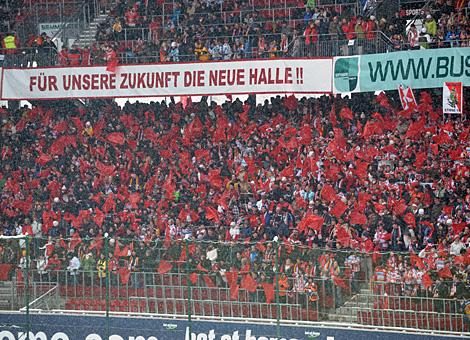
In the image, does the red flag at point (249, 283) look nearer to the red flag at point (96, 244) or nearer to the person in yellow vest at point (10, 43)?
the red flag at point (96, 244)

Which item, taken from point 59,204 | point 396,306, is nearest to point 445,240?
point 396,306

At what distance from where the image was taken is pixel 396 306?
16.3 m

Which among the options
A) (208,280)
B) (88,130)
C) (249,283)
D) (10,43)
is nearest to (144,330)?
(208,280)

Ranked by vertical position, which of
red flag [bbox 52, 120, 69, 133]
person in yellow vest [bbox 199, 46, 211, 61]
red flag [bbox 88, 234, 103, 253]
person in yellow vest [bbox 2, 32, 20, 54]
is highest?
person in yellow vest [bbox 2, 32, 20, 54]

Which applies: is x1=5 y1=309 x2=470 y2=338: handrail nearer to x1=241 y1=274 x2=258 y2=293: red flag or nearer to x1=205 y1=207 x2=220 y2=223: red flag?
x1=241 y1=274 x2=258 y2=293: red flag

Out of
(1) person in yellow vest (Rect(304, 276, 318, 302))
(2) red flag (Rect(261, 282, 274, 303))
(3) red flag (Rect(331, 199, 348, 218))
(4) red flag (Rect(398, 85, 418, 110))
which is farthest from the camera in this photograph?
(4) red flag (Rect(398, 85, 418, 110))

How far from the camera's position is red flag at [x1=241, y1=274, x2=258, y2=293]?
55.8 ft

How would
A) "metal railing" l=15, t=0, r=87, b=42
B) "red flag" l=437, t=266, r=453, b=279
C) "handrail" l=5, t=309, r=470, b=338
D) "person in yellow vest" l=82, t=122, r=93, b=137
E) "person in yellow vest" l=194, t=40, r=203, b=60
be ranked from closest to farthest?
"red flag" l=437, t=266, r=453, b=279 → "handrail" l=5, t=309, r=470, b=338 → "person in yellow vest" l=194, t=40, r=203, b=60 → "person in yellow vest" l=82, t=122, r=93, b=137 → "metal railing" l=15, t=0, r=87, b=42

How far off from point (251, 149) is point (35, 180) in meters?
5.30

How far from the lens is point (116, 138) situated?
25.8 m

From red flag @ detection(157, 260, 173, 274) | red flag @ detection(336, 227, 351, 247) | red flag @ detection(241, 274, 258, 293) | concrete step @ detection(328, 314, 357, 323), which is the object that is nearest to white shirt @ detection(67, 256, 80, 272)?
red flag @ detection(157, 260, 173, 274)

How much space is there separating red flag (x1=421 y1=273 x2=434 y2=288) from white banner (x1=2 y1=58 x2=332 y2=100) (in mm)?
8714

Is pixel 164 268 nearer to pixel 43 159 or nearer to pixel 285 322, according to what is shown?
pixel 285 322

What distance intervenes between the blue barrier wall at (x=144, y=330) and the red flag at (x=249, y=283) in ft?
2.19
